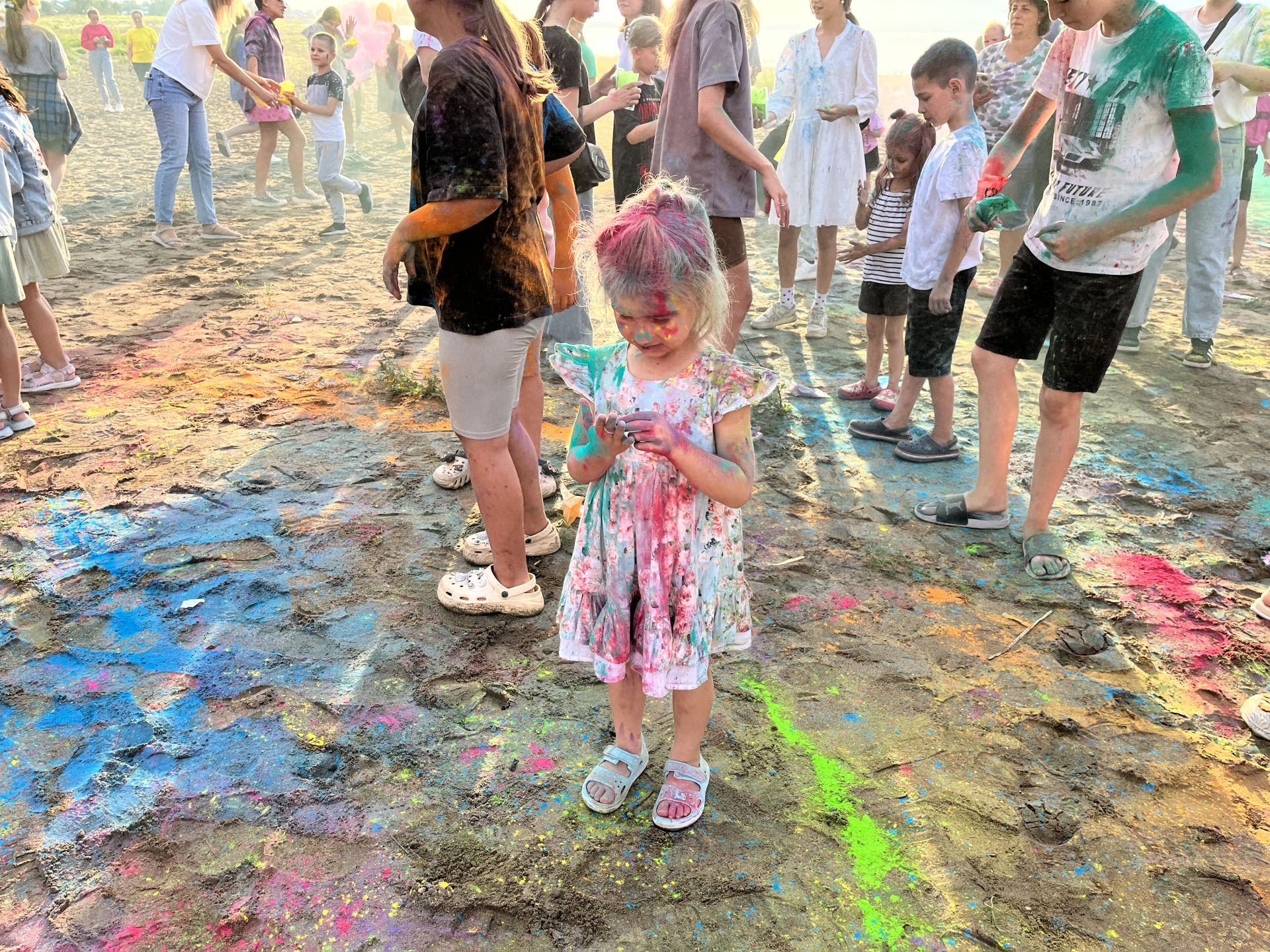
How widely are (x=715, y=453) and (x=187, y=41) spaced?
22.9ft

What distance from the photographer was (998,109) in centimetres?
573

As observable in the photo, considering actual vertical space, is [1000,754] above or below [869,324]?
below

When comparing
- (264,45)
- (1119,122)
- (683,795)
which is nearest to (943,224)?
(1119,122)

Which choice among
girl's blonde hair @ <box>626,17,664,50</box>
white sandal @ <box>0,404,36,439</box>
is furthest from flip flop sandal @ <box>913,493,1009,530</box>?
white sandal @ <box>0,404,36,439</box>

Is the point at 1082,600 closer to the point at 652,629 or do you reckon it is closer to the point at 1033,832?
the point at 1033,832

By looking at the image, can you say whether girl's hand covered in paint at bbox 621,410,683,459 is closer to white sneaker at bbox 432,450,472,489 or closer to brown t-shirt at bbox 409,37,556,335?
brown t-shirt at bbox 409,37,556,335

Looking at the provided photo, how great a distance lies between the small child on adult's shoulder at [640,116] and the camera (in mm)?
5023

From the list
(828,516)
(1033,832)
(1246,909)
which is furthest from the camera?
(828,516)

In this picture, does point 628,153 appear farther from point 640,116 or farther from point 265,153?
point 265,153

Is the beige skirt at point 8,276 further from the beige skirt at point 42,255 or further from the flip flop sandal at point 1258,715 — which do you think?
the flip flop sandal at point 1258,715

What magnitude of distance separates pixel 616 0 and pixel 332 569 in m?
4.37

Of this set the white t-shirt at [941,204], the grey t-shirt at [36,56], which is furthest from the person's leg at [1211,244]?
the grey t-shirt at [36,56]

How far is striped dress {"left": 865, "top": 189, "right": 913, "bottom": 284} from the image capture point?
4188 millimetres

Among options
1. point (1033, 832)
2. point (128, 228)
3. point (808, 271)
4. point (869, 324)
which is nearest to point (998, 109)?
point (808, 271)
